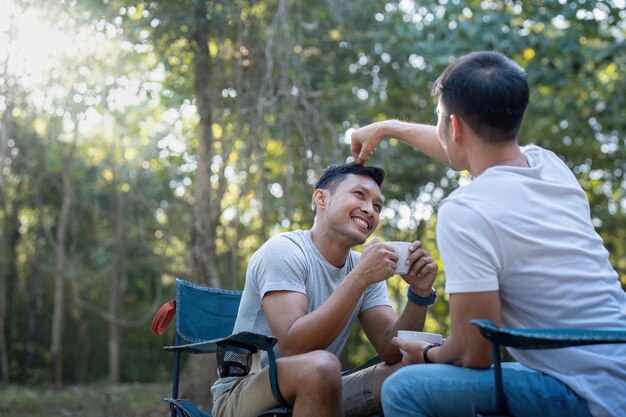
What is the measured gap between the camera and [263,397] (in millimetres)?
2418

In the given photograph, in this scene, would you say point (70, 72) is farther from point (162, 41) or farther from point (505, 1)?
point (505, 1)

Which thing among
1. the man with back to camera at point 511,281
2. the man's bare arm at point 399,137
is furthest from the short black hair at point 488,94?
the man's bare arm at point 399,137

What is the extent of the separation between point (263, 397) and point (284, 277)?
1.22 feet

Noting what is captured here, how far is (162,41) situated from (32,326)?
21.5 ft

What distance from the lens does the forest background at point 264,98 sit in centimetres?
559

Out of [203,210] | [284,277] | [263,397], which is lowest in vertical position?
[263,397]

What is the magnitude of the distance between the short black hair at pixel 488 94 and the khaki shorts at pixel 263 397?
1.04 metres

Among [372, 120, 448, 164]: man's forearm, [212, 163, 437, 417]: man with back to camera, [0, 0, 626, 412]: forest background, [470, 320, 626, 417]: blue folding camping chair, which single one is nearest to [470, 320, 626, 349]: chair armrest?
[470, 320, 626, 417]: blue folding camping chair

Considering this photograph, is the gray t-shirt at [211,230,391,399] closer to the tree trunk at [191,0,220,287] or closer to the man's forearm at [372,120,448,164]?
the man's forearm at [372,120,448,164]

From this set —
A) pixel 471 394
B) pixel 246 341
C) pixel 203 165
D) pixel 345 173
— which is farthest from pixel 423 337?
pixel 203 165

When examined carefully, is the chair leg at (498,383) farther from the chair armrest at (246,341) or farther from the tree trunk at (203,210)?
the tree trunk at (203,210)

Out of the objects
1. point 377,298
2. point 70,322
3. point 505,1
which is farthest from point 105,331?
point 377,298

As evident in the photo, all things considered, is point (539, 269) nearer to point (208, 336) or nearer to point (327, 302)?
point (327, 302)

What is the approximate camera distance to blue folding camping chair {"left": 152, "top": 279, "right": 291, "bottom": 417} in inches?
93.7
